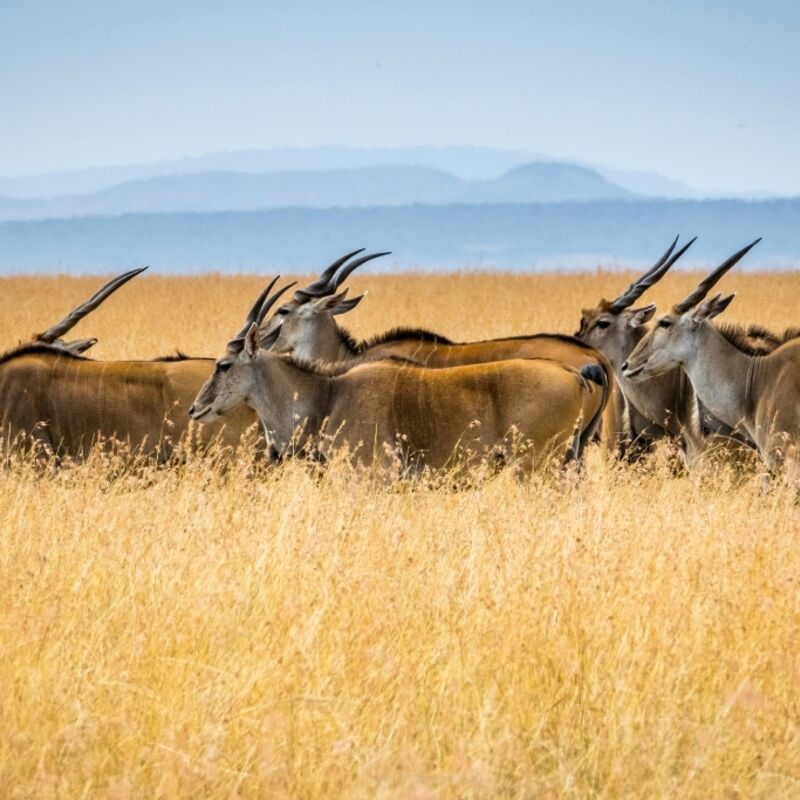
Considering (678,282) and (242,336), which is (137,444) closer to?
(242,336)

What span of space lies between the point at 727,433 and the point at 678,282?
21187 mm

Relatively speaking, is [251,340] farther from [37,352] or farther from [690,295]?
[690,295]

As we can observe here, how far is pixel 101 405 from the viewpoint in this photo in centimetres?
883

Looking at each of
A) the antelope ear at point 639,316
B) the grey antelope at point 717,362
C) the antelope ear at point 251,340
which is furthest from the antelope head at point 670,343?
the antelope ear at point 251,340

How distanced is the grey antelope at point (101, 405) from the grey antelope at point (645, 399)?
2460 mm

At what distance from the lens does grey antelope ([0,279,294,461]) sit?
28.5 feet

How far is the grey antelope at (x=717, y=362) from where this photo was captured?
8.59 m

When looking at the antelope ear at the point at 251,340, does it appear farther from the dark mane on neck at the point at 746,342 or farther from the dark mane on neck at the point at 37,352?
the dark mane on neck at the point at 746,342

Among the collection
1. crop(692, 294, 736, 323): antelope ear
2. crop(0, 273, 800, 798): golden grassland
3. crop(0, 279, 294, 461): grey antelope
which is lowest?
crop(0, 273, 800, 798): golden grassland

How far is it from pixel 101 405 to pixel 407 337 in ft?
6.38

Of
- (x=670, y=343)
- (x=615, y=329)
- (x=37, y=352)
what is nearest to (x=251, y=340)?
(x=37, y=352)

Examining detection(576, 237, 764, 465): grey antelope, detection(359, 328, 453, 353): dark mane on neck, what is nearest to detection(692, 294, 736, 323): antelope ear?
detection(576, 237, 764, 465): grey antelope

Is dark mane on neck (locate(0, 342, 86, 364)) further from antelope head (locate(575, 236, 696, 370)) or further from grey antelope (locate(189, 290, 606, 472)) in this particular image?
antelope head (locate(575, 236, 696, 370))

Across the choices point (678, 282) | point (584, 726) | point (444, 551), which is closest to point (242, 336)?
point (444, 551)
